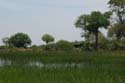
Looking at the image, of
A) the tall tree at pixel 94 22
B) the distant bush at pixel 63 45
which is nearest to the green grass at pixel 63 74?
the tall tree at pixel 94 22

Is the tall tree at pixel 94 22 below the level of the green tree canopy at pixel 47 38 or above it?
above

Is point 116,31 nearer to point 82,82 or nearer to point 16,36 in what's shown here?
point 16,36

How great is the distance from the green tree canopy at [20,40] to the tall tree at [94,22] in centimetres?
1626

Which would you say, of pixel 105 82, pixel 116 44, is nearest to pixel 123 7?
pixel 116 44

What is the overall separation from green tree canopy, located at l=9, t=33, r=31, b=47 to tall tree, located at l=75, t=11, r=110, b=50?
640 inches

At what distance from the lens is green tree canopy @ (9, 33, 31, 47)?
7622 centimetres

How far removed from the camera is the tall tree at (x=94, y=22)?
201 ft

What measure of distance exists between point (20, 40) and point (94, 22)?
20.4m

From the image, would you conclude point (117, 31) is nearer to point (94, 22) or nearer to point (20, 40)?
point (94, 22)

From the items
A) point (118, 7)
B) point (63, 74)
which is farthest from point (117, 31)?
point (63, 74)

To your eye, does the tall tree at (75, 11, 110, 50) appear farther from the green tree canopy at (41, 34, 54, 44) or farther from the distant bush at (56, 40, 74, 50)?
the green tree canopy at (41, 34, 54, 44)

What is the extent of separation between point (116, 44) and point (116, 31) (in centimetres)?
235

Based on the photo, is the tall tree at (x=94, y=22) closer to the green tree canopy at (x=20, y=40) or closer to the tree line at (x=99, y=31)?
the tree line at (x=99, y=31)

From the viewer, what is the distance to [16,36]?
256ft
